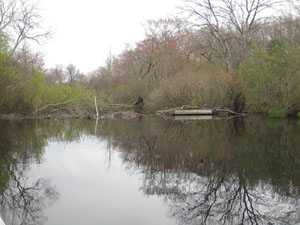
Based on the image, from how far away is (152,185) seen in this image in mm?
4344

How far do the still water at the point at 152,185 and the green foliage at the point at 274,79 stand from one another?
1384 cm

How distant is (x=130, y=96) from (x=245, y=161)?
23503 millimetres

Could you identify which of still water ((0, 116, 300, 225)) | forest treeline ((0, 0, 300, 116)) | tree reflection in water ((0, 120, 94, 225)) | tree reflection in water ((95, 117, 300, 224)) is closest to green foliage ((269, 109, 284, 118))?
forest treeline ((0, 0, 300, 116))

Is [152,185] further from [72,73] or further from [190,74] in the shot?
[72,73]

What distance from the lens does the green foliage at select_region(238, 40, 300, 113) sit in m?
19.4

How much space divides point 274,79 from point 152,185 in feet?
61.0

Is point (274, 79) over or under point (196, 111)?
over

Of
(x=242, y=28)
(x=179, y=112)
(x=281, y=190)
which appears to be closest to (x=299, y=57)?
(x=179, y=112)

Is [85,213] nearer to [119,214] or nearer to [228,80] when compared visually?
[119,214]

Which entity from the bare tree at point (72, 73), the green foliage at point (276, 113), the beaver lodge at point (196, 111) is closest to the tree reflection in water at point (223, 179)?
the green foliage at point (276, 113)

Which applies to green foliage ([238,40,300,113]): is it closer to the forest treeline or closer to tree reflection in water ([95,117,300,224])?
the forest treeline

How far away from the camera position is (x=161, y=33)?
35.9 m

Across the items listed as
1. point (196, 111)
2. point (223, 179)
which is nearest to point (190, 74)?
point (196, 111)

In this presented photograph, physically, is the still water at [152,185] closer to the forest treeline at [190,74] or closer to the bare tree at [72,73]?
the forest treeline at [190,74]
